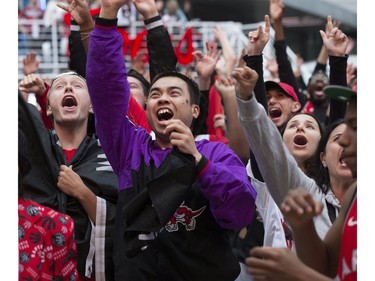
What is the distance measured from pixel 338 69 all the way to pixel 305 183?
34.2 inches

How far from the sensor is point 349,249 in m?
2.40

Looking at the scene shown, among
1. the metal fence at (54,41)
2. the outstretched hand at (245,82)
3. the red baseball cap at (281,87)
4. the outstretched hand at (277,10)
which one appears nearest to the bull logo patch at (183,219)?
the outstretched hand at (245,82)

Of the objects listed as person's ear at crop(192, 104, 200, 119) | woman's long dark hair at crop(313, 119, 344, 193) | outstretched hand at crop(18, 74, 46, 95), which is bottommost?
woman's long dark hair at crop(313, 119, 344, 193)

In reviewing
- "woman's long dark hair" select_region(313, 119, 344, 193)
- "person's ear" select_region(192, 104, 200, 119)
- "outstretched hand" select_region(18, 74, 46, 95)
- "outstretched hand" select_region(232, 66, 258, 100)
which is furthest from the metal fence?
"outstretched hand" select_region(232, 66, 258, 100)

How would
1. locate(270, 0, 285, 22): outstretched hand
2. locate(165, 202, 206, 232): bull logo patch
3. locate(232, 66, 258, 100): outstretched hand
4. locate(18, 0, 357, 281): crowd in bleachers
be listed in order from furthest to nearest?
locate(270, 0, 285, 22): outstretched hand, locate(165, 202, 206, 232): bull logo patch, locate(232, 66, 258, 100): outstretched hand, locate(18, 0, 357, 281): crowd in bleachers

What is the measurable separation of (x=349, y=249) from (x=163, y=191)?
95cm

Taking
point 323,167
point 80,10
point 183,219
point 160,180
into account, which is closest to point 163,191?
point 160,180

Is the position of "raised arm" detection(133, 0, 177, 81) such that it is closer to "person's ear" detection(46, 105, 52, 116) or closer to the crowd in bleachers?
the crowd in bleachers

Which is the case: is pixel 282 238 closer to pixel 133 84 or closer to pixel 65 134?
pixel 65 134

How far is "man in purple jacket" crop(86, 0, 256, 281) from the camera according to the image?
10.4 ft

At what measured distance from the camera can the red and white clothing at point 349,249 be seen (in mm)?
2381

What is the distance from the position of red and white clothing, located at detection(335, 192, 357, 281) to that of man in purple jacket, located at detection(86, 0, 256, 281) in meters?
0.79

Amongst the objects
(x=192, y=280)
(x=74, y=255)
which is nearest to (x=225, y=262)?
(x=192, y=280)

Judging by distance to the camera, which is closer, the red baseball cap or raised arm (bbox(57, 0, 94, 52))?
raised arm (bbox(57, 0, 94, 52))
